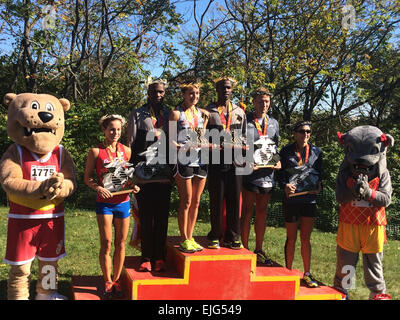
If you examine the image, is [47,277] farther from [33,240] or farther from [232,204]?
[232,204]

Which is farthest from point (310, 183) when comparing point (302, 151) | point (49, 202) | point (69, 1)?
point (69, 1)

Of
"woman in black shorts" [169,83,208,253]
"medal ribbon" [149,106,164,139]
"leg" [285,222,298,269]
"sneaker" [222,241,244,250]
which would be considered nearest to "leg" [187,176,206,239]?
"woman in black shorts" [169,83,208,253]

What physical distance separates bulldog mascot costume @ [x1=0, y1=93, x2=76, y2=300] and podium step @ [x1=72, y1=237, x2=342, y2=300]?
585mm

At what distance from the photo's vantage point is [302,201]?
489 cm

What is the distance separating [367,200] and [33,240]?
3530mm

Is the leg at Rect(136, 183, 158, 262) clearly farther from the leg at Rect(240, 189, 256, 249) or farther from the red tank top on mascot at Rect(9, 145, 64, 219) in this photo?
the leg at Rect(240, 189, 256, 249)

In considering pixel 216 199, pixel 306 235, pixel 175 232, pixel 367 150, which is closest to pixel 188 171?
pixel 216 199

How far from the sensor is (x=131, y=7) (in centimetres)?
1230

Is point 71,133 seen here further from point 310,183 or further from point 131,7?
point 310,183

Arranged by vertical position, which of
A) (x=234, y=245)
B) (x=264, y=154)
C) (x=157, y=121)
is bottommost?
(x=234, y=245)

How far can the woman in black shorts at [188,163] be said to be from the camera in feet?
13.9

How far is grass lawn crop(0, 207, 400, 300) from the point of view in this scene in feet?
18.2

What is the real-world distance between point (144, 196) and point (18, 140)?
4.60ft

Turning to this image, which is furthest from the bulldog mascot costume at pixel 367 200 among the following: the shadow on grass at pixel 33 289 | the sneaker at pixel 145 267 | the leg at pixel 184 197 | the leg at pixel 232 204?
the shadow on grass at pixel 33 289
